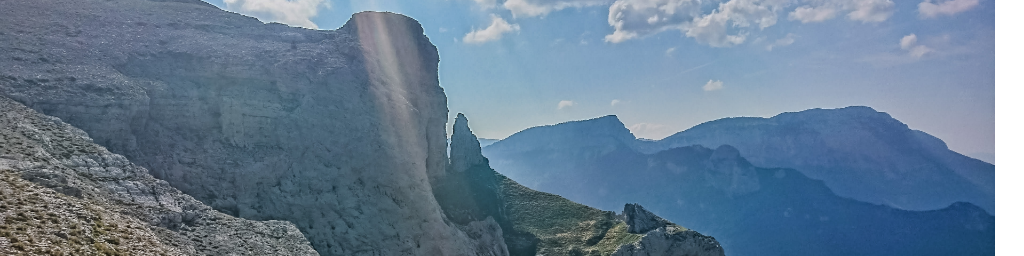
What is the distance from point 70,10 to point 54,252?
166 ft

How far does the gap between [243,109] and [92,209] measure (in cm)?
2527

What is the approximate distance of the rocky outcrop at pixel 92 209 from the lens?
32.0 metres

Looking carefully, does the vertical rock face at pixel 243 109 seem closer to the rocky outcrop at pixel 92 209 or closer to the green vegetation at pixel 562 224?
the rocky outcrop at pixel 92 209

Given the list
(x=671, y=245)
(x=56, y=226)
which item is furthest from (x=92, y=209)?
(x=671, y=245)

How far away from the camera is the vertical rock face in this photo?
51.6 meters

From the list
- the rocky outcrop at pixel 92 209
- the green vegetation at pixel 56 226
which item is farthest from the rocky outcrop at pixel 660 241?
the green vegetation at pixel 56 226

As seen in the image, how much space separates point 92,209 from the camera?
3678cm

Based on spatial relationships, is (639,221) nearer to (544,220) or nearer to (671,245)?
(671,245)

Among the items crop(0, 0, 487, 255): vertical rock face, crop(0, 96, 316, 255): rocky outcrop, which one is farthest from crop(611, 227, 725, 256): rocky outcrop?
crop(0, 96, 316, 255): rocky outcrop

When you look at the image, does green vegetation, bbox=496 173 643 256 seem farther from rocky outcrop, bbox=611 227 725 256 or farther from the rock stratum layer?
the rock stratum layer

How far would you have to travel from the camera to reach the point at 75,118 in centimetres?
4847

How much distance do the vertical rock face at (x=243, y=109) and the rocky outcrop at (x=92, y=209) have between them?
11.6 ft
